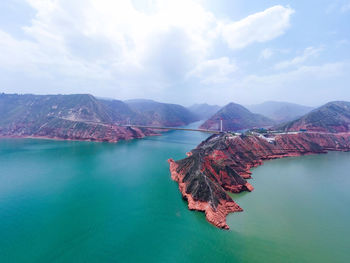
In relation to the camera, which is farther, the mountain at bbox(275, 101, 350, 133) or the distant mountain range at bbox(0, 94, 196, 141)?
the distant mountain range at bbox(0, 94, 196, 141)

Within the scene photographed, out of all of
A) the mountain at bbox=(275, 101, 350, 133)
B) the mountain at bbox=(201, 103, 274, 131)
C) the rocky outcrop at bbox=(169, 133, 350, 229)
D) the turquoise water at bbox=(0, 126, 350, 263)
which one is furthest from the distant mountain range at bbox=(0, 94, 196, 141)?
the mountain at bbox=(275, 101, 350, 133)

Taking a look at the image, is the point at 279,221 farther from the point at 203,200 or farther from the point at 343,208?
the point at 343,208

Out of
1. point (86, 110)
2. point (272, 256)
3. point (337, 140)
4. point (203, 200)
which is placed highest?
point (86, 110)

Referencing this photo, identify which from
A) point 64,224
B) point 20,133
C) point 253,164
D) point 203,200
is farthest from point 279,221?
point 20,133

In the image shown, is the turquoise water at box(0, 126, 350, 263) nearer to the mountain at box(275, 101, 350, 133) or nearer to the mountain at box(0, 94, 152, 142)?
the mountain at box(275, 101, 350, 133)

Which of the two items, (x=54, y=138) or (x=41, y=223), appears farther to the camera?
(x=54, y=138)
